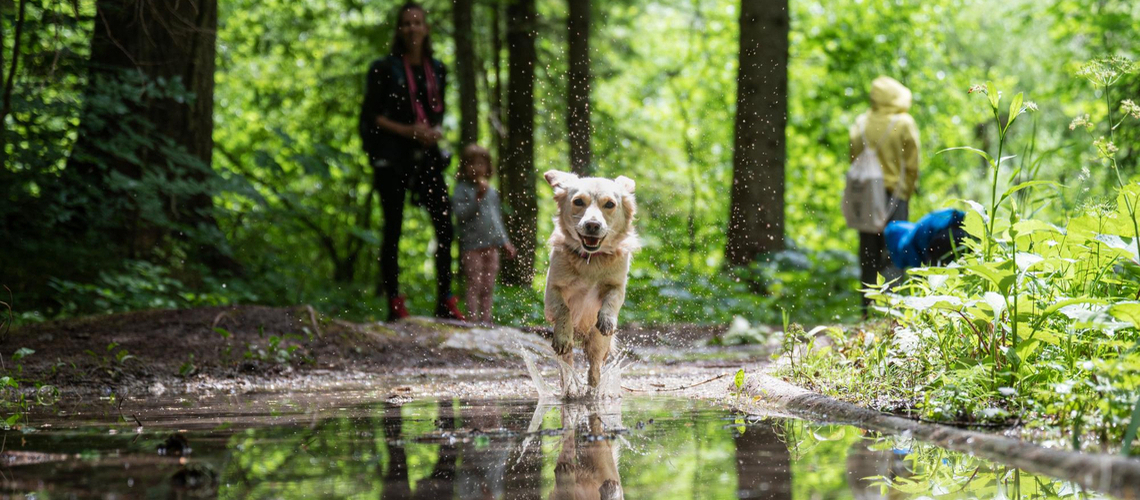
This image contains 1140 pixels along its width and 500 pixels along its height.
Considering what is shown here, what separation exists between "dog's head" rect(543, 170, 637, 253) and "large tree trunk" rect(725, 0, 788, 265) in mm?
7088

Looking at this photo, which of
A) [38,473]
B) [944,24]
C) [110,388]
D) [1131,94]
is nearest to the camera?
[38,473]

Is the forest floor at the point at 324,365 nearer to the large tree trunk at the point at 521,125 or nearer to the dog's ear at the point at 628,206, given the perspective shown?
the dog's ear at the point at 628,206

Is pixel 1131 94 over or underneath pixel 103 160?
over

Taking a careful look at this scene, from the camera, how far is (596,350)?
21.7ft

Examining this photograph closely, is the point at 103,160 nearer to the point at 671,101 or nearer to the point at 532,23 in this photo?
the point at 532,23

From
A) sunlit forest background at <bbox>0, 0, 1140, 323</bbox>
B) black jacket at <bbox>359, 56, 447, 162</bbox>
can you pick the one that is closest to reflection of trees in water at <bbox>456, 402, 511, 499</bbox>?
sunlit forest background at <bbox>0, 0, 1140, 323</bbox>

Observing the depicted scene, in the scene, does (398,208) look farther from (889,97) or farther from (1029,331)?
(1029,331)

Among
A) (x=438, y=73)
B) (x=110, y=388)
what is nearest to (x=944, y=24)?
(x=438, y=73)

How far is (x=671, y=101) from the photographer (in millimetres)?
27797

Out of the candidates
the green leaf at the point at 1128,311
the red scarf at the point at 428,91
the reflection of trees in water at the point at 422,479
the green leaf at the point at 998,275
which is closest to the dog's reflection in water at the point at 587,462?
the reflection of trees in water at the point at 422,479

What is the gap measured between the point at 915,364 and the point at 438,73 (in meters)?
6.61

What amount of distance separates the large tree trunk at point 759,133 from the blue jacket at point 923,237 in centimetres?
538

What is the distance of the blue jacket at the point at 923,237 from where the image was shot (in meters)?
7.64

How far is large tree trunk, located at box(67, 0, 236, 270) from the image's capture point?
373 inches
